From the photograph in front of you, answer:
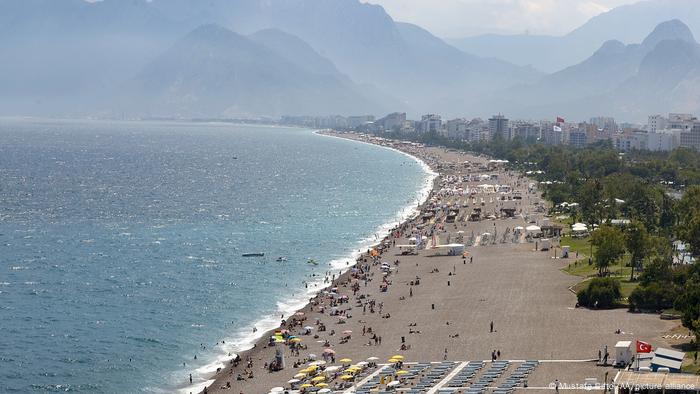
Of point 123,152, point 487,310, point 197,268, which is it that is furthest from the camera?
point 123,152

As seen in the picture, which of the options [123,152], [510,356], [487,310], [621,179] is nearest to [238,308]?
[487,310]

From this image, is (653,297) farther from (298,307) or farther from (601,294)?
(298,307)

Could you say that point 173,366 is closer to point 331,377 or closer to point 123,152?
point 331,377

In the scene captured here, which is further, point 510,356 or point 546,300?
Answer: point 546,300

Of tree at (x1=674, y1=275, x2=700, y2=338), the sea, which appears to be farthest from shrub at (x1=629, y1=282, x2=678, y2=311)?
the sea

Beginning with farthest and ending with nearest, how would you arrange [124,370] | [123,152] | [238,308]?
[123,152]
[238,308]
[124,370]

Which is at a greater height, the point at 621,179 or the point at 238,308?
the point at 621,179

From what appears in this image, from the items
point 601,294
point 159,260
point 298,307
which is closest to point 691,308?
point 601,294
